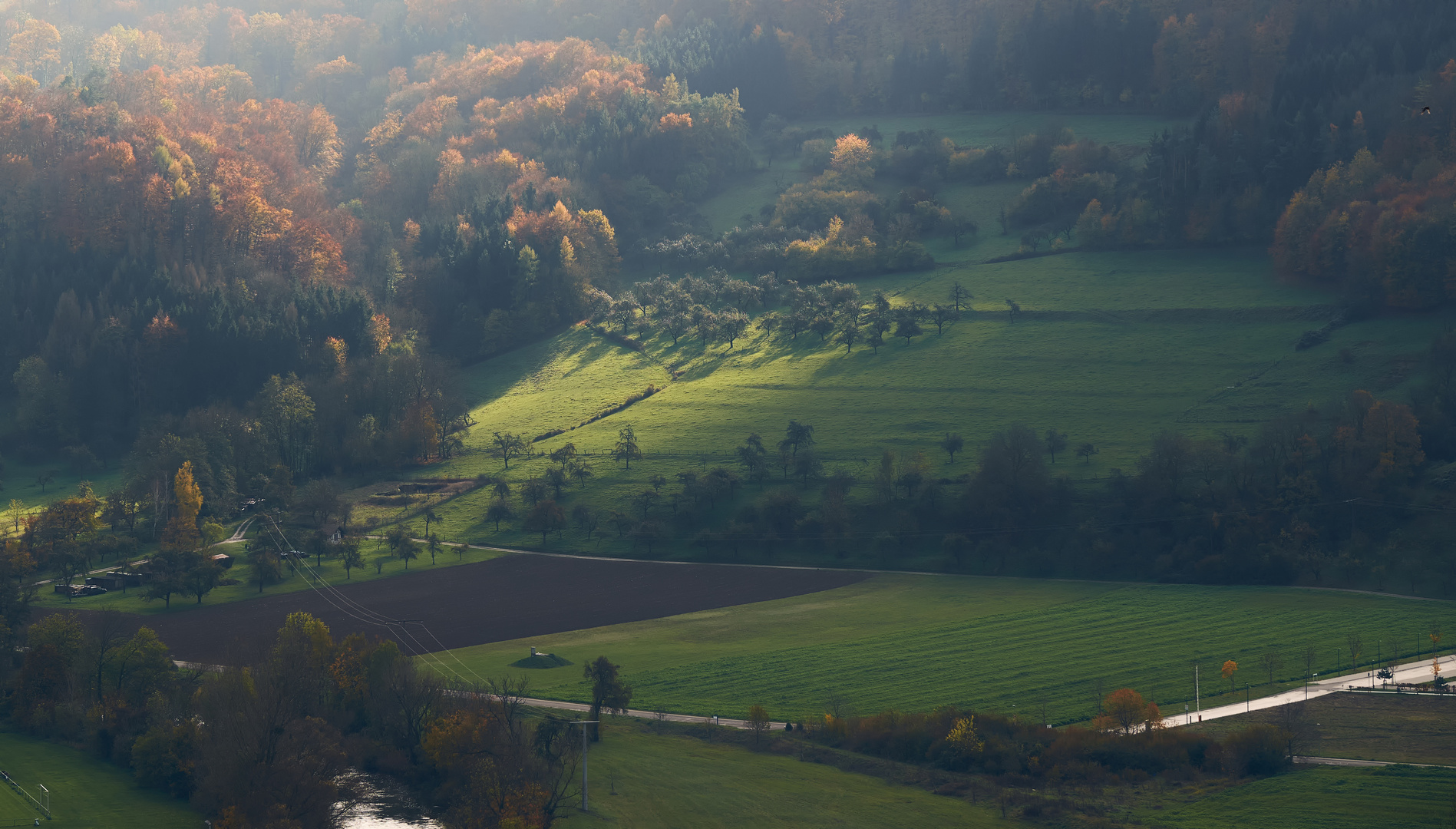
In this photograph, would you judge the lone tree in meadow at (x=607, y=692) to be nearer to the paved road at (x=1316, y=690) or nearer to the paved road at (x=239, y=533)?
the paved road at (x=1316, y=690)

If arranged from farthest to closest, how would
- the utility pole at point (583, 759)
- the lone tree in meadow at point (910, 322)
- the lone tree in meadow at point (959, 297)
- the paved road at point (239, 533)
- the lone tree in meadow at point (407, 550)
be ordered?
1. the lone tree in meadow at point (959, 297)
2. the lone tree in meadow at point (910, 322)
3. the paved road at point (239, 533)
4. the lone tree in meadow at point (407, 550)
5. the utility pole at point (583, 759)

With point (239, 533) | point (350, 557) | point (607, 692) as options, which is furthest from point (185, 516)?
point (607, 692)

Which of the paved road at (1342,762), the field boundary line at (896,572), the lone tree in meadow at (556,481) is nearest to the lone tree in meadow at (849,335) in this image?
the lone tree in meadow at (556,481)

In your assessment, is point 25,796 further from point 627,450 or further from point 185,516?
point 627,450

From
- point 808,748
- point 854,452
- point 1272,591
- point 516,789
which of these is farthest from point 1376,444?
point 516,789

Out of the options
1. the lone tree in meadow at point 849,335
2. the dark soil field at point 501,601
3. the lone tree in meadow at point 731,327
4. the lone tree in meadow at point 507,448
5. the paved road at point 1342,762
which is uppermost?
the lone tree in meadow at point 731,327

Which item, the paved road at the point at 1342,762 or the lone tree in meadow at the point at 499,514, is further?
the lone tree in meadow at the point at 499,514

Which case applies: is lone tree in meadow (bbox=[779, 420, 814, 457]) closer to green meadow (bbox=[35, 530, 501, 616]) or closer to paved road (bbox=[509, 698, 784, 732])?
green meadow (bbox=[35, 530, 501, 616])

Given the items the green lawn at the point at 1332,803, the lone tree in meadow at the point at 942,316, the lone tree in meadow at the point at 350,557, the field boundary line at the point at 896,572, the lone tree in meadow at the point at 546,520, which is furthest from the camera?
the lone tree in meadow at the point at 942,316
